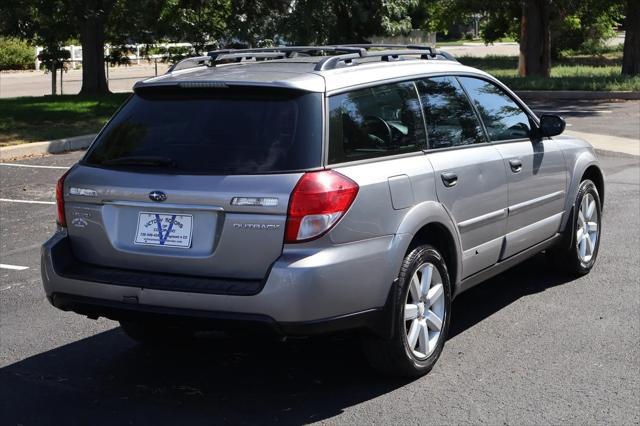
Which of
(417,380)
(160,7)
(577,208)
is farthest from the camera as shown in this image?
(160,7)

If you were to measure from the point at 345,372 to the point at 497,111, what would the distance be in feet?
7.01

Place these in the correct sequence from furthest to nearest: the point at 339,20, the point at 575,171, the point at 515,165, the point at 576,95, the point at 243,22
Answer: the point at 339,20 → the point at 243,22 → the point at 576,95 → the point at 575,171 → the point at 515,165

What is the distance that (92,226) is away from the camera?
511 centimetres

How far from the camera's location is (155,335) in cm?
596

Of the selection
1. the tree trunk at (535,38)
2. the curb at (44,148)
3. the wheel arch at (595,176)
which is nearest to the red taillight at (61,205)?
the wheel arch at (595,176)

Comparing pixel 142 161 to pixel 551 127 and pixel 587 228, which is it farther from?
pixel 587 228

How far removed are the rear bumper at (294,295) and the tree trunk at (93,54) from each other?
57.3 feet

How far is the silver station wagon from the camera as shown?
15.3ft

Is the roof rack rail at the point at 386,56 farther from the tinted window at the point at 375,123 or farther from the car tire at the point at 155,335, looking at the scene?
the car tire at the point at 155,335

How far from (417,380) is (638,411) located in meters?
1.14

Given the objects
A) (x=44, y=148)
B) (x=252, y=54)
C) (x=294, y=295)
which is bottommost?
(x=44, y=148)

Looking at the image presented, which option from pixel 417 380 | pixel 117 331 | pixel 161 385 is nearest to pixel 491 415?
pixel 417 380

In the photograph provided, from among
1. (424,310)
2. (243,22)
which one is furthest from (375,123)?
(243,22)

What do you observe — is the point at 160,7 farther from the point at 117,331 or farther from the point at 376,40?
the point at 117,331
